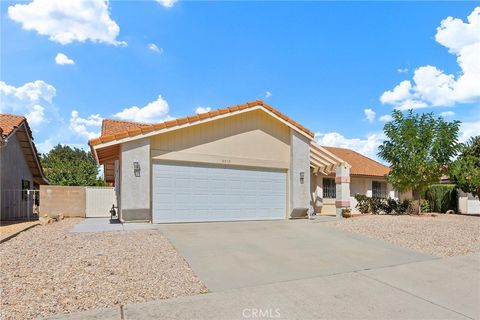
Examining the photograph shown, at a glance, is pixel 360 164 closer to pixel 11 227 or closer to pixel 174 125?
pixel 174 125

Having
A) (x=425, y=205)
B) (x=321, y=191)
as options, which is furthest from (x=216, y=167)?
(x=425, y=205)

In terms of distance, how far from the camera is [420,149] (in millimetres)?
17016

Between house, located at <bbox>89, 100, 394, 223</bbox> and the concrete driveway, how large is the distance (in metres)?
1.32

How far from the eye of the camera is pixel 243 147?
13695mm

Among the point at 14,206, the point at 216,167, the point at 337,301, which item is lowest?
the point at 337,301

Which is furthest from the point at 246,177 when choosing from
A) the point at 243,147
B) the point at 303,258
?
the point at 303,258

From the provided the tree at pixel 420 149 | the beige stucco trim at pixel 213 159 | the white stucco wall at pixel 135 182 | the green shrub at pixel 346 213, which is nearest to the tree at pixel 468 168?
the tree at pixel 420 149

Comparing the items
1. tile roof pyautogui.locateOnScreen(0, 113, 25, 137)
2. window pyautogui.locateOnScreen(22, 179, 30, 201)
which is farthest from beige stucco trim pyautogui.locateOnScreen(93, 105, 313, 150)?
window pyautogui.locateOnScreen(22, 179, 30, 201)

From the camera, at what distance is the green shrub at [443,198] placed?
22141 millimetres

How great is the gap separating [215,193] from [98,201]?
8.34 metres

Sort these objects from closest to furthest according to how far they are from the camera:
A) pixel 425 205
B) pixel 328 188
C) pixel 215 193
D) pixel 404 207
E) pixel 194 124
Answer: pixel 194 124
pixel 215 193
pixel 404 207
pixel 328 188
pixel 425 205

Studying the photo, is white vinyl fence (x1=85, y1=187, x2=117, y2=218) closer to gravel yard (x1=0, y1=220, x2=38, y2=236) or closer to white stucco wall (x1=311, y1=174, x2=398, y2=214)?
gravel yard (x1=0, y1=220, x2=38, y2=236)

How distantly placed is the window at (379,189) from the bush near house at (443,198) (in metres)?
2.88

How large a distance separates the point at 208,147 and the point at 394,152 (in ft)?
35.8
